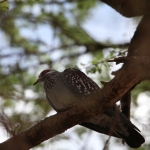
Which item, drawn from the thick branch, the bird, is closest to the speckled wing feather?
the bird

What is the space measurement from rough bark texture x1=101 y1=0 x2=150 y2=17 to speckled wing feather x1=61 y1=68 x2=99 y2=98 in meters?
0.98

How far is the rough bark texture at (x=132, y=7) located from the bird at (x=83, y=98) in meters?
0.99

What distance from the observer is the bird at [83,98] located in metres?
4.61

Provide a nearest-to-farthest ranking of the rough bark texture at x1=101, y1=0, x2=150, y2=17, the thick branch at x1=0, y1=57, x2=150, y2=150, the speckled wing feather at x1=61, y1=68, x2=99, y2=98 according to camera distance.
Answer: the thick branch at x1=0, y1=57, x2=150, y2=150
the speckled wing feather at x1=61, y1=68, x2=99, y2=98
the rough bark texture at x1=101, y1=0, x2=150, y2=17

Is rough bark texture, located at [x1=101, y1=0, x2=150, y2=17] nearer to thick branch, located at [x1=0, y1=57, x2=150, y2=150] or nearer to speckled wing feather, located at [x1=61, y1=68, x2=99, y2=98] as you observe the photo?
speckled wing feather, located at [x1=61, y1=68, x2=99, y2=98]

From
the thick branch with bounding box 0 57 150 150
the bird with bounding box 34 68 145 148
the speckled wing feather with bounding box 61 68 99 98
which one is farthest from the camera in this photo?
the speckled wing feather with bounding box 61 68 99 98

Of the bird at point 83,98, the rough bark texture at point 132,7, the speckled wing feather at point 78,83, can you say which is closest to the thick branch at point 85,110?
the bird at point 83,98

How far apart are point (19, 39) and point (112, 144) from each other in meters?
2.99

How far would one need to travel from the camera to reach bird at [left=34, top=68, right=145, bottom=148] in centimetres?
461

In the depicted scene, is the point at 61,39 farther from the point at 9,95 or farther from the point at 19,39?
the point at 9,95

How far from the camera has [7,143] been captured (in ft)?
13.8

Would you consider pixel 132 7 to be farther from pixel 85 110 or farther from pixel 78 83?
pixel 85 110

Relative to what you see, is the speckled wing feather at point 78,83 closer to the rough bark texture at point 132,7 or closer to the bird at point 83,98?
the bird at point 83,98

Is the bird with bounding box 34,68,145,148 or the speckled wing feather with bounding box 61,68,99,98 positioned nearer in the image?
the bird with bounding box 34,68,145,148
